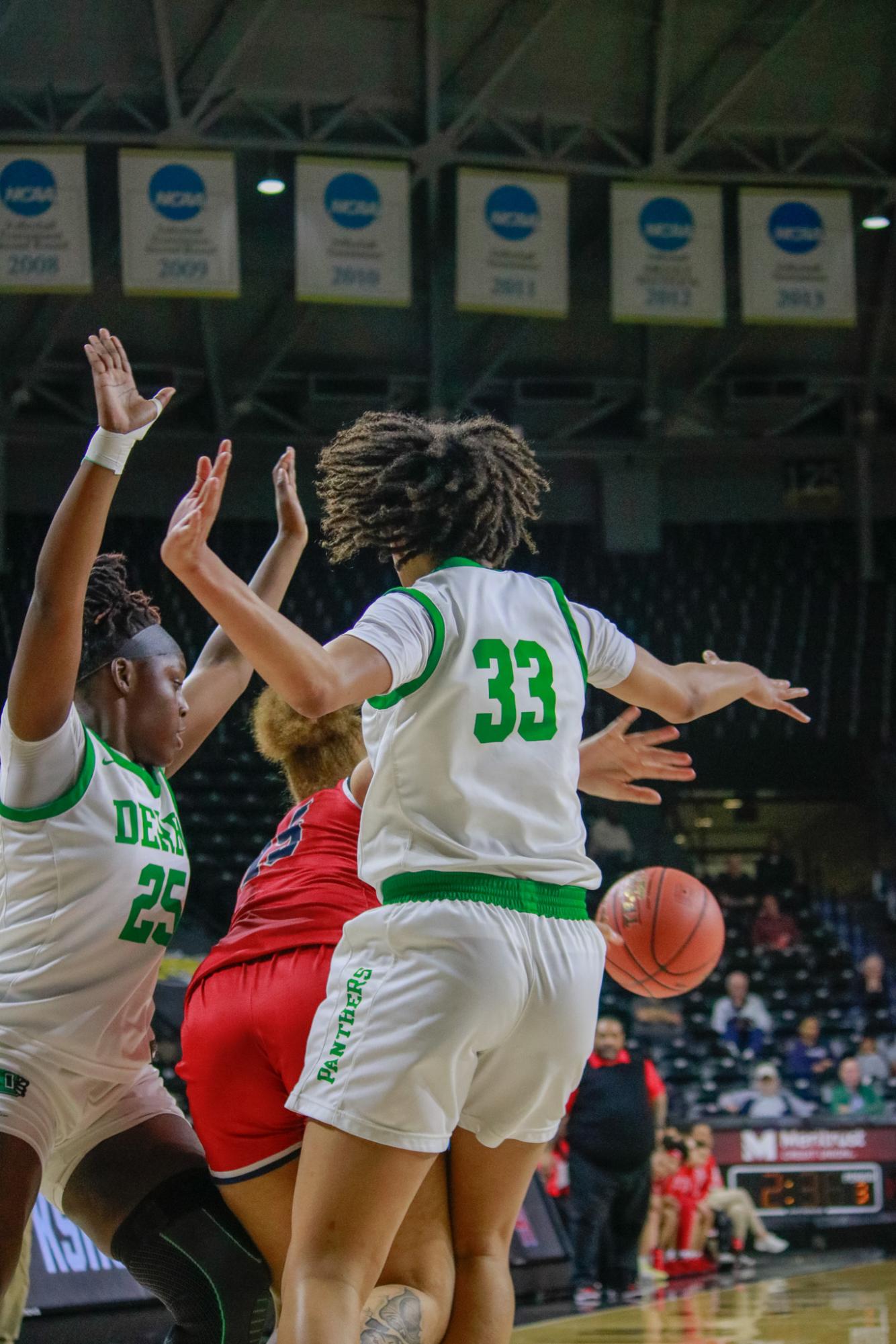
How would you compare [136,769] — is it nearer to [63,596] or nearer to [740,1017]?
[63,596]

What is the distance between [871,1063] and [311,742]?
381 inches

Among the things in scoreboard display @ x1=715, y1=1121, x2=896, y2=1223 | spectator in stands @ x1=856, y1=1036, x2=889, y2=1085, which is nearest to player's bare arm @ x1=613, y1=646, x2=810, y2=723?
scoreboard display @ x1=715, y1=1121, x2=896, y2=1223

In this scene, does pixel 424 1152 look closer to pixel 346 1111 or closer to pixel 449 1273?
pixel 346 1111

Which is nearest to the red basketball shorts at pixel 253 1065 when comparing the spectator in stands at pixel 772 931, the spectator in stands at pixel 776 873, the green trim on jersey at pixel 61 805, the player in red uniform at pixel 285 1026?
the player in red uniform at pixel 285 1026

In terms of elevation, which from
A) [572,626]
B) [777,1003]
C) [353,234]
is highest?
[353,234]

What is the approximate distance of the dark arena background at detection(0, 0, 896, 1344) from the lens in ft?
41.7

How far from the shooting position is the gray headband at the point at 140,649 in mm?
2982

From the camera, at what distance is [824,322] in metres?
13.7

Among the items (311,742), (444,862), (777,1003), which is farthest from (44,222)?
(444,862)

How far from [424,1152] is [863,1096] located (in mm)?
9836

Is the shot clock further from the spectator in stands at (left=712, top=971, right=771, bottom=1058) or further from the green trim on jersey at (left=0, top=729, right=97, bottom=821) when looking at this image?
the green trim on jersey at (left=0, top=729, right=97, bottom=821)

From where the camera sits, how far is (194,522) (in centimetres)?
231

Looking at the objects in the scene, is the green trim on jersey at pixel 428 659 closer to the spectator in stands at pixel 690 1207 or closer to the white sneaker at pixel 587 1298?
the white sneaker at pixel 587 1298

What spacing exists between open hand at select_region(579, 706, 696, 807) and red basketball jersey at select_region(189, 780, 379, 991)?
50 cm
